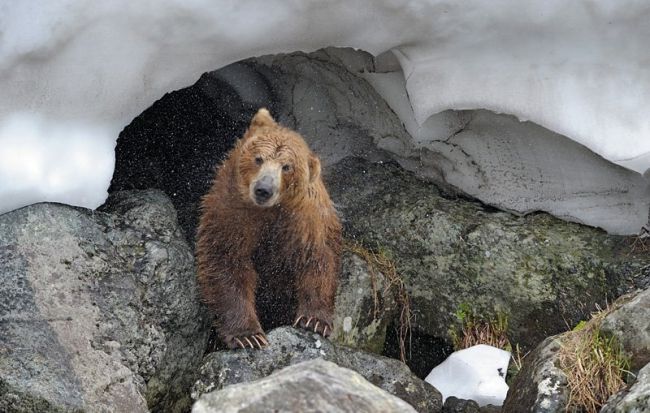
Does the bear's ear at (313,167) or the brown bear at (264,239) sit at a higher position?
the bear's ear at (313,167)

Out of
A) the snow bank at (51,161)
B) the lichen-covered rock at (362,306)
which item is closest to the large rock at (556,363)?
the lichen-covered rock at (362,306)

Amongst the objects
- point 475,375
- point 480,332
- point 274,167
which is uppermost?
point 274,167

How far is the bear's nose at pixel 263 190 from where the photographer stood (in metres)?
6.53

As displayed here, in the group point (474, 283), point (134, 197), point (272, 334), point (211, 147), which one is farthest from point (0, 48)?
point (474, 283)

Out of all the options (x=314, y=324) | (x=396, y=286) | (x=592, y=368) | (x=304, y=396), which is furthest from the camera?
(x=396, y=286)

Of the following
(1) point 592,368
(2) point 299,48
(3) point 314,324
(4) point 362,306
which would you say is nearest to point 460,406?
(1) point 592,368

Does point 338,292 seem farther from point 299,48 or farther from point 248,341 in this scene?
point 299,48

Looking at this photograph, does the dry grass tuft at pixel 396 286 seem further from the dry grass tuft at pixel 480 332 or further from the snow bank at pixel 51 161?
the snow bank at pixel 51 161

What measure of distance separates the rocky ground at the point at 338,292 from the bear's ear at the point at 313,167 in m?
1.14

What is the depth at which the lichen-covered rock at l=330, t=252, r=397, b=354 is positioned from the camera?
25.5 feet

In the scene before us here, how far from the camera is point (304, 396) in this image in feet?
12.9

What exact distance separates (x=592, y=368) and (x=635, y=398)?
71 centimetres

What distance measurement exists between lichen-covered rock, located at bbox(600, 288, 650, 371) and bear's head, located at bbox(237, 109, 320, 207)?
2332 mm

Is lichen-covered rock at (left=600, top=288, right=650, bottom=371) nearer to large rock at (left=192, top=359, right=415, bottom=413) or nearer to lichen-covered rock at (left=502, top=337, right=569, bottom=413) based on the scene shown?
lichen-covered rock at (left=502, top=337, right=569, bottom=413)
